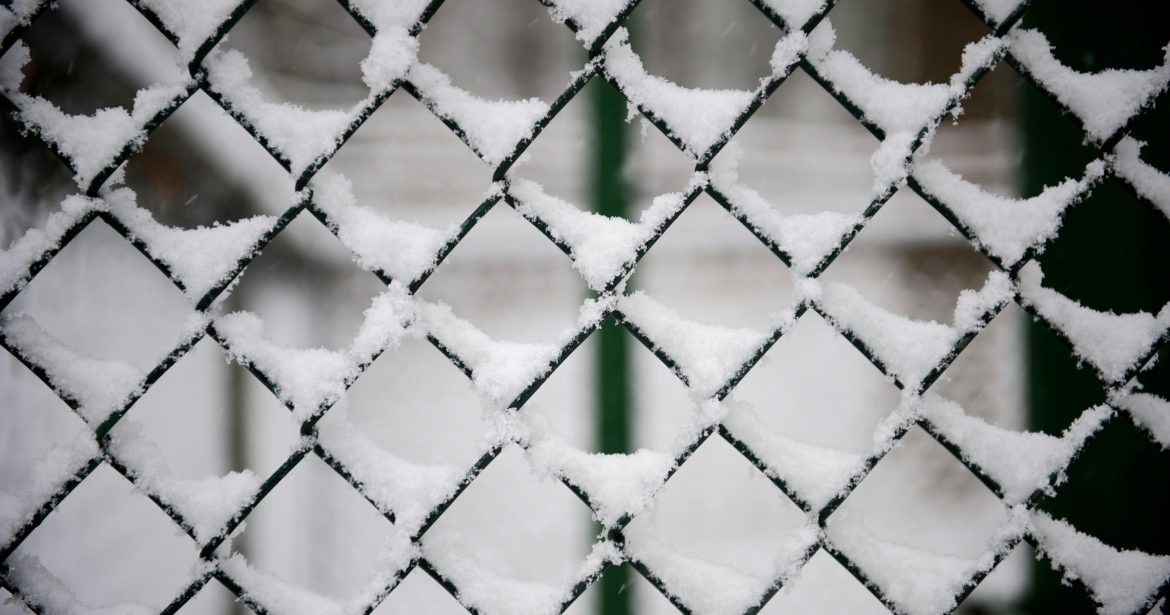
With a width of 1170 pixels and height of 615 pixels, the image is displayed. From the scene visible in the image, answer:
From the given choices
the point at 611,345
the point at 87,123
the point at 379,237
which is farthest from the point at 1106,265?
the point at 87,123

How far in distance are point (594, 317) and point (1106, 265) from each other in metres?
0.73

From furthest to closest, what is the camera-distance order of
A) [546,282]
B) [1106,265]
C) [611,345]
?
[546,282] → [611,345] → [1106,265]

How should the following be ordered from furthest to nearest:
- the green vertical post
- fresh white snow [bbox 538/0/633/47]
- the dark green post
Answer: the green vertical post < the dark green post < fresh white snow [bbox 538/0/633/47]

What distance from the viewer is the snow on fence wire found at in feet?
2.23

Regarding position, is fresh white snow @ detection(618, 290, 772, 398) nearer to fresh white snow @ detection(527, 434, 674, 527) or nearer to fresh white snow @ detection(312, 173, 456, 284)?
fresh white snow @ detection(527, 434, 674, 527)

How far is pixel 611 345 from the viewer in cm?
105

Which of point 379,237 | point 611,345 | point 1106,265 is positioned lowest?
point 379,237

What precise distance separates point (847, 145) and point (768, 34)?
0.23m

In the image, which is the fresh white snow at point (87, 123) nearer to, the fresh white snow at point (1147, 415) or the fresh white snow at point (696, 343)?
the fresh white snow at point (696, 343)

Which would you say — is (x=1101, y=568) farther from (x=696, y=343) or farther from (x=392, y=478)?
(x=392, y=478)

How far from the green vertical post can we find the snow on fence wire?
32 centimetres

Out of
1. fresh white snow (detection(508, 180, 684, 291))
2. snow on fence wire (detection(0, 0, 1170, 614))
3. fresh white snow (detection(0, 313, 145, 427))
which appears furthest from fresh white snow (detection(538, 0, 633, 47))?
fresh white snow (detection(0, 313, 145, 427))

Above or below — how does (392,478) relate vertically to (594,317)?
below

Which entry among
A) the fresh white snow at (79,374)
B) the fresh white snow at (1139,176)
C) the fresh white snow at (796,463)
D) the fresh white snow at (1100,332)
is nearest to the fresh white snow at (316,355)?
the fresh white snow at (79,374)
